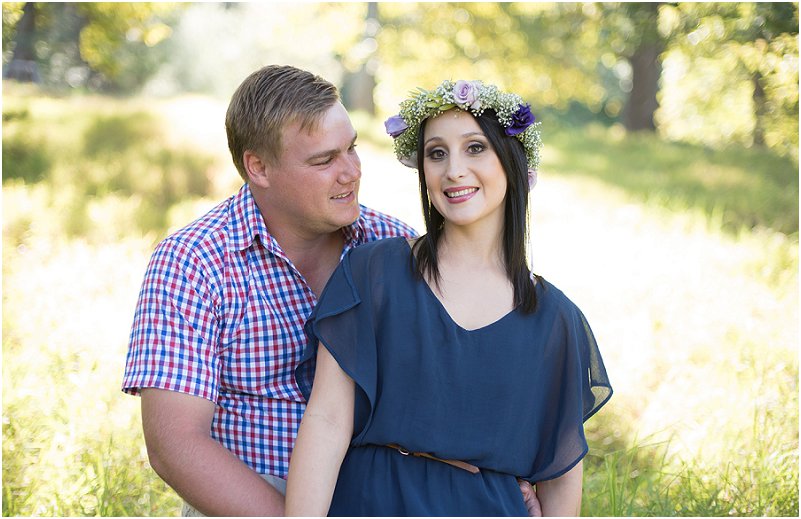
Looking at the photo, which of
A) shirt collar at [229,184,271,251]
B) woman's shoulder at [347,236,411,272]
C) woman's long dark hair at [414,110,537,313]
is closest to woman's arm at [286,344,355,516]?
woman's shoulder at [347,236,411,272]

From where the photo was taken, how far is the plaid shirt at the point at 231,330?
2557 mm

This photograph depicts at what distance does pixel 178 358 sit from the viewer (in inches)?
99.7

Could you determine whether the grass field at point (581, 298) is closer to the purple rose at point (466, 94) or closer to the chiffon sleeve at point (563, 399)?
the chiffon sleeve at point (563, 399)

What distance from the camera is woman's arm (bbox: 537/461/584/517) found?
→ 255cm

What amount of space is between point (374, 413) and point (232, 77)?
131 ft

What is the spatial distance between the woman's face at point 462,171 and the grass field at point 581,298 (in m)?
1.65

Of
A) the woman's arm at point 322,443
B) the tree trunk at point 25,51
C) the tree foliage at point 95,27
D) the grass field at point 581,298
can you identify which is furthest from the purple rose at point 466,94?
the tree trunk at point 25,51

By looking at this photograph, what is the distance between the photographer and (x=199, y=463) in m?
2.48

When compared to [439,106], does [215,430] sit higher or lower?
lower

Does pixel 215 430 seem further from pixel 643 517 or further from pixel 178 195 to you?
pixel 178 195

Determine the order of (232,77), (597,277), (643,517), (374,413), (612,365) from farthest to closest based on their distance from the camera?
1. (232,77)
2. (597,277)
3. (612,365)
4. (643,517)
5. (374,413)

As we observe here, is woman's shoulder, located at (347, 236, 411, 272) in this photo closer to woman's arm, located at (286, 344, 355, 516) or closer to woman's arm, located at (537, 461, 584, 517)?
woman's arm, located at (286, 344, 355, 516)

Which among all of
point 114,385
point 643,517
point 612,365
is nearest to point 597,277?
point 612,365

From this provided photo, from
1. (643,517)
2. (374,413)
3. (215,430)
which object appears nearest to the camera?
(374,413)
